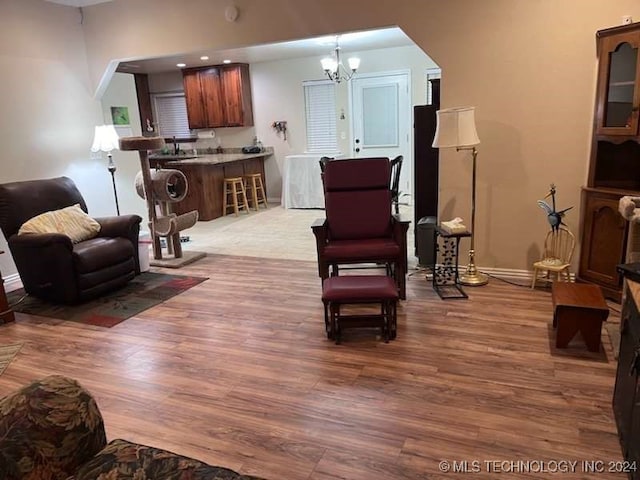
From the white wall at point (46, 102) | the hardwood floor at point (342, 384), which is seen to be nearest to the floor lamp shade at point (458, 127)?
the hardwood floor at point (342, 384)

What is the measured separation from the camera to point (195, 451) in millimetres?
2088

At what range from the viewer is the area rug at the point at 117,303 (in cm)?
371

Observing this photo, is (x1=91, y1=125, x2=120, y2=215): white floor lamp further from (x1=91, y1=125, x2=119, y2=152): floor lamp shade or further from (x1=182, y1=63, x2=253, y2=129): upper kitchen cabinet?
(x1=182, y1=63, x2=253, y2=129): upper kitchen cabinet

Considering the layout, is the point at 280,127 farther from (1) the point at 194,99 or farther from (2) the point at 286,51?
(1) the point at 194,99

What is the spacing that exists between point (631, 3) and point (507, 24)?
819 millimetres

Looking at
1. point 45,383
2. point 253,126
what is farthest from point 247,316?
point 253,126

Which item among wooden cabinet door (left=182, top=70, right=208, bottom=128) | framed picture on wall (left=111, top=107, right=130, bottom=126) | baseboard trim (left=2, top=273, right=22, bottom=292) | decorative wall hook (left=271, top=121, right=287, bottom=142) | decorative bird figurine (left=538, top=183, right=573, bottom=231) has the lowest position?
baseboard trim (left=2, top=273, right=22, bottom=292)

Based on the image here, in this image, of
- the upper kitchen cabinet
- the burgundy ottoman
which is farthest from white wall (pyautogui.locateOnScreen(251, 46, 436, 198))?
the burgundy ottoman

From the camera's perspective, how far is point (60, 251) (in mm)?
3742

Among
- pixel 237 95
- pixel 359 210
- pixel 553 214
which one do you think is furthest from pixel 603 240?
pixel 237 95

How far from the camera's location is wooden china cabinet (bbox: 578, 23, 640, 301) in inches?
126

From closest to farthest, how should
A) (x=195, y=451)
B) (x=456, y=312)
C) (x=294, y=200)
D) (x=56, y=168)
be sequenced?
1. (x=195, y=451)
2. (x=456, y=312)
3. (x=56, y=168)
4. (x=294, y=200)

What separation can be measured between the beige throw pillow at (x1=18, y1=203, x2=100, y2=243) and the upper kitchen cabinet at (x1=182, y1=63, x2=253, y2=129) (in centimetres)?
467

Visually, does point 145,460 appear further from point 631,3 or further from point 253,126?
point 253,126
